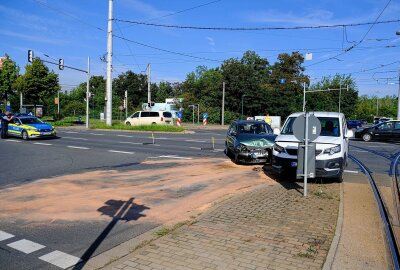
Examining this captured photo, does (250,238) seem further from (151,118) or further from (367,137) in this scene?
(151,118)

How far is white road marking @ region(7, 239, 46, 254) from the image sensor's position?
4.97m

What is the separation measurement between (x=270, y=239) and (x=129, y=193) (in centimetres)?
400

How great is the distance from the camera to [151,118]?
4053cm

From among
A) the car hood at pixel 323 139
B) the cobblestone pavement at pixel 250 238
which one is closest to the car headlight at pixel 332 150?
the car hood at pixel 323 139

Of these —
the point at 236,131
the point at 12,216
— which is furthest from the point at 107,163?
the point at 12,216

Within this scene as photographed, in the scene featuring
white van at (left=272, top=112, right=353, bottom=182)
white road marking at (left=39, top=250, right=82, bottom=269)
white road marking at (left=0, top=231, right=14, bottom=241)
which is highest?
white van at (left=272, top=112, right=353, bottom=182)

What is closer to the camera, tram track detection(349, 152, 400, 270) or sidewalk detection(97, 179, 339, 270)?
sidewalk detection(97, 179, 339, 270)

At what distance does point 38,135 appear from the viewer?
23.4 meters

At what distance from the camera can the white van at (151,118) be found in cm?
4044

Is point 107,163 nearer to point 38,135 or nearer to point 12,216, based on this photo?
point 12,216

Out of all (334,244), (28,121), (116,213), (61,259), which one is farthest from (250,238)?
(28,121)

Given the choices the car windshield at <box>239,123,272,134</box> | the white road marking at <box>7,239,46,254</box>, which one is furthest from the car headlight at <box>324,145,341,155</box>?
the white road marking at <box>7,239,46,254</box>

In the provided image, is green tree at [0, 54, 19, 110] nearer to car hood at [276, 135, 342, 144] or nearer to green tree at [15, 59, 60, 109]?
green tree at [15, 59, 60, 109]

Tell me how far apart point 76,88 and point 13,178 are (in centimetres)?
9932
